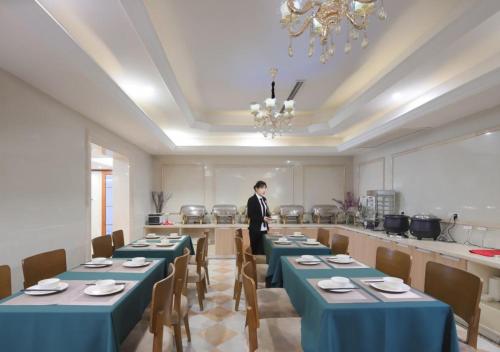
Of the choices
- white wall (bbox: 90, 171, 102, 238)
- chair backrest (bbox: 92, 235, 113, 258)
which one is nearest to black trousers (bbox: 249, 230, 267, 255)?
chair backrest (bbox: 92, 235, 113, 258)

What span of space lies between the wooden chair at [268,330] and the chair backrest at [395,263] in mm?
942

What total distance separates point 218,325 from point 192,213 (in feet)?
11.4

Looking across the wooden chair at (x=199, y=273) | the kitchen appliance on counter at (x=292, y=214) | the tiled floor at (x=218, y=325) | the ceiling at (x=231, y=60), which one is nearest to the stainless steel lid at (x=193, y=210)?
the kitchen appliance on counter at (x=292, y=214)

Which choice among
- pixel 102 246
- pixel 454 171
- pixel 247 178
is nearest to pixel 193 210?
pixel 247 178

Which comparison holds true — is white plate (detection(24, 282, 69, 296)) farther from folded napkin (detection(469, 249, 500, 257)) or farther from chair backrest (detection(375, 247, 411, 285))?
folded napkin (detection(469, 249, 500, 257))

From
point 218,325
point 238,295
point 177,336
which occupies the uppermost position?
point 177,336

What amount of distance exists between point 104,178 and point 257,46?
5.45 meters

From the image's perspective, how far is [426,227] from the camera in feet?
11.7

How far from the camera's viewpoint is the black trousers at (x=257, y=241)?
3.94 meters

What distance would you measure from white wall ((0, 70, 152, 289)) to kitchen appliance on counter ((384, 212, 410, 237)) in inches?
150

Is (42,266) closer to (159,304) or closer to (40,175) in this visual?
(40,175)

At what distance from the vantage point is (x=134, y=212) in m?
5.13

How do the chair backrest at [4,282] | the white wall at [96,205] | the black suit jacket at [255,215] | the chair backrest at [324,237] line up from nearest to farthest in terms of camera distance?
1. the chair backrest at [4,282]
2. the chair backrest at [324,237]
3. the black suit jacket at [255,215]
4. the white wall at [96,205]

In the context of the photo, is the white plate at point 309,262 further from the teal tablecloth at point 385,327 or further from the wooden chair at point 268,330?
the teal tablecloth at point 385,327
